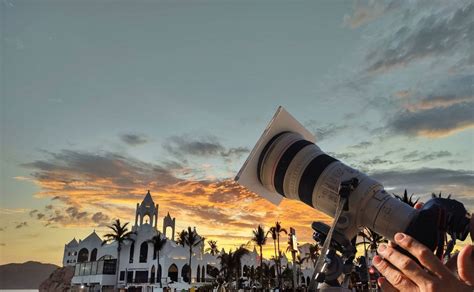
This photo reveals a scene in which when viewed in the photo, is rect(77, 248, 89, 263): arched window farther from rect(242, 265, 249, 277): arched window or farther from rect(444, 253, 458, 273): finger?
rect(444, 253, 458, 273): finger

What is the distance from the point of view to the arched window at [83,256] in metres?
59.1

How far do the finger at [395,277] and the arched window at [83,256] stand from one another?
212ft

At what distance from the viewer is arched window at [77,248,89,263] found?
194 ft

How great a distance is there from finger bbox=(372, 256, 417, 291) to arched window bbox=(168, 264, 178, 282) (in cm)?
4941

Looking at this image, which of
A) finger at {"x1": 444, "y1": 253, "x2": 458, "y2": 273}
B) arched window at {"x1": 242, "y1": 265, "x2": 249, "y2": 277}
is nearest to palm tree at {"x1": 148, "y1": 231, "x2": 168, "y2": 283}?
arched window at {"x1": 242, "y1": 265, "x2": 249, "y2": 277}

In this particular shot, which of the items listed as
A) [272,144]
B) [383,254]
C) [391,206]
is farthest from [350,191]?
[383,254]

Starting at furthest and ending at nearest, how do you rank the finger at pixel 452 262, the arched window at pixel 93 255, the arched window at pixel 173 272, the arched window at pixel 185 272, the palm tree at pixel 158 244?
the arched window at pixel 93 255 → the arched window at pixel 185 272 → the palm tree at pixel 158 244 → the arched window at pixel 173 272 → the finger at pixel 452 262

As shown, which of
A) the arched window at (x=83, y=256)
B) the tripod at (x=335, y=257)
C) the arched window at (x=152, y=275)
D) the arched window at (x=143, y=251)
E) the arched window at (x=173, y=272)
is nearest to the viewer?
the tripod at (x=335, y=257)

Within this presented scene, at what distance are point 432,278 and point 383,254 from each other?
162mm

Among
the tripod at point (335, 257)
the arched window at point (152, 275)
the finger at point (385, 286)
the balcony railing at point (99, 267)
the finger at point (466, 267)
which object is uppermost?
the balcony railing at point (99, 267)

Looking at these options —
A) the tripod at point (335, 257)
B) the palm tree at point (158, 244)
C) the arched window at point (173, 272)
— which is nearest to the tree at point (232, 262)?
the arched window at point (173, 272)

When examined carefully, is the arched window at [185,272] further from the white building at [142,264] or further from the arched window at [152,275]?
the arched window at [152,275]

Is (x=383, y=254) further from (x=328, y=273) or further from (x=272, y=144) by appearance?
(x=272, y=144)

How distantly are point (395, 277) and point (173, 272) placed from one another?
165 feet
